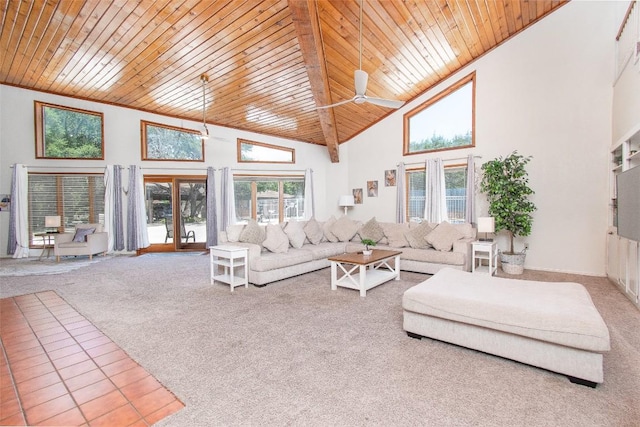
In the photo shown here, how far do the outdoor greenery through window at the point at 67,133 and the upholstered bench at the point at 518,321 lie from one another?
27.0 ft

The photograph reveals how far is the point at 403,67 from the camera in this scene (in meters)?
5.75

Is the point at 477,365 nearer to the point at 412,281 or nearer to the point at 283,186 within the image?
the point at 412,281

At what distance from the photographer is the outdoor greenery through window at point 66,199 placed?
725 centimetres

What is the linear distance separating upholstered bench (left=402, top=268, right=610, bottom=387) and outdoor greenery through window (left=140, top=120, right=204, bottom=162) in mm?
7163

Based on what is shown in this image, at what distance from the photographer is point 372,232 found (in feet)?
20.2

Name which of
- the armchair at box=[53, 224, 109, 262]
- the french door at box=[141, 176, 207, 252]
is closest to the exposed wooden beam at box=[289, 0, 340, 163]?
the french door at box=[141, 176, 207, 252]

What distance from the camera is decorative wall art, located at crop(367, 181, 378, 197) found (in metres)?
8.06

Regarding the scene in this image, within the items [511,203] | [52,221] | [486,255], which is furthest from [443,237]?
[52,221]

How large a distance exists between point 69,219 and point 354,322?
7883mm

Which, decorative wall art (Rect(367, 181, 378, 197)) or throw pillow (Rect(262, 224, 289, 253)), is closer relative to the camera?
throw pillow (Rect(262, 224, 289, 253))

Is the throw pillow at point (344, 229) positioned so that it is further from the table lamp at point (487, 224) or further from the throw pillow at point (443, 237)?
the table lamp at point (487, 224)

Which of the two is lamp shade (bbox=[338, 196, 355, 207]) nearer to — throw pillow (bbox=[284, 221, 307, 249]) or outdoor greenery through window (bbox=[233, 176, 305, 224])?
outdoor greenery through window (bbox=[233, 176, 305, 224])

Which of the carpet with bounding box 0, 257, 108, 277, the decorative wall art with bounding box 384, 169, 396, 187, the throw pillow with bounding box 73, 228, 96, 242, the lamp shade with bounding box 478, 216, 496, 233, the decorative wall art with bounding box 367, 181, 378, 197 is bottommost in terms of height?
the carpet with bounding box 0, 257, 108, 277

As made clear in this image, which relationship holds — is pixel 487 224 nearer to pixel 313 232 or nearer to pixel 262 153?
pixel 313 232
